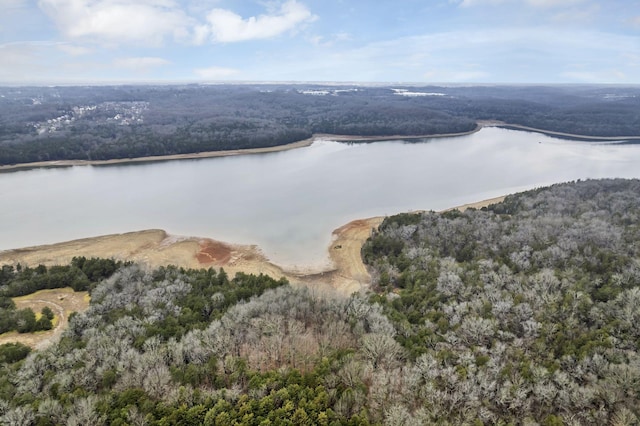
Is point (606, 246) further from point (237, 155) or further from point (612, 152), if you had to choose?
point (612, 152)

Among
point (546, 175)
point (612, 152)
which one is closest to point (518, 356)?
point (546, 175)

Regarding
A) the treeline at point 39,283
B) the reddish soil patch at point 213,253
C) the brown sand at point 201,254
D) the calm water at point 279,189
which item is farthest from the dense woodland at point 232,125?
the treeline at point 39,283

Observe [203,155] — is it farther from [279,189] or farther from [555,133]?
[555,133]

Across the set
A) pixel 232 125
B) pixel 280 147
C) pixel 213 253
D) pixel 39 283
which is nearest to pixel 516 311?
pixel 213 253

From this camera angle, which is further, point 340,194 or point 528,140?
point 528,140

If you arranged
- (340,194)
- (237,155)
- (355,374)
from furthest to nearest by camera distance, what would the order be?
1. (237,155)
2. (340,194)
3. (355,374)

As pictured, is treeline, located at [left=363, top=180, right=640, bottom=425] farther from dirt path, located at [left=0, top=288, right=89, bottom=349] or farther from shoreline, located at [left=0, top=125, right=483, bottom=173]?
shoreline, located at [left=0, top=125, right=483, bottom=173]
